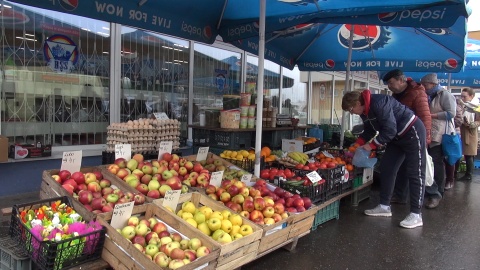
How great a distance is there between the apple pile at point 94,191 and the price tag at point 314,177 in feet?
6.64

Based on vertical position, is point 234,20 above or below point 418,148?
above

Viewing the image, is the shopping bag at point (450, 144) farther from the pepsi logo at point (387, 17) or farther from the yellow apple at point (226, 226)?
the yellow apple at point (226, 226)

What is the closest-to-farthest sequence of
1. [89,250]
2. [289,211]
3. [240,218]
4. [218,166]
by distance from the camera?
[89,250] → [240,218] → [289,211] → [218,166]

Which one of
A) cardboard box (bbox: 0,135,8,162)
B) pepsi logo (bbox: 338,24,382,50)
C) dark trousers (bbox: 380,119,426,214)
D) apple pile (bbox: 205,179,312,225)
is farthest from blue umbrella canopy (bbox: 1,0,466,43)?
pepsi logo (bbox: 338,24,382,50)

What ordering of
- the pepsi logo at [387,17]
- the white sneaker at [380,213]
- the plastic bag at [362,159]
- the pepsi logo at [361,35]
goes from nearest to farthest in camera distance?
the pepsi logo at [387,17], the plastic bag at [362,159], the white sneaker at [380,213], the pepsi logo at [361,35]

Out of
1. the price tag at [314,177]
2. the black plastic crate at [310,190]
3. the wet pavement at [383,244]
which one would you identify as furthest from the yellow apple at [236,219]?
the price tag at [314,177]

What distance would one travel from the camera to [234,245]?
2.83m

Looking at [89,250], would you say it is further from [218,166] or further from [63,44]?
[63,44]

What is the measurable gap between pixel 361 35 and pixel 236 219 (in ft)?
17.1

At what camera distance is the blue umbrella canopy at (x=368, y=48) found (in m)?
6.47

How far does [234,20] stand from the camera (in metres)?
4.85

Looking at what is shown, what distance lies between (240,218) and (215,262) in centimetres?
62

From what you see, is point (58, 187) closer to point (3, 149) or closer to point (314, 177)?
point (3, 149)

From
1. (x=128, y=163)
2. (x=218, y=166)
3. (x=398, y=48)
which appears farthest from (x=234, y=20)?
(x=398, y=48)
